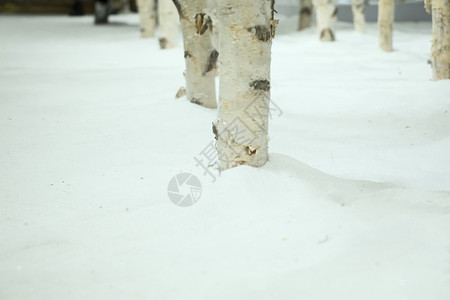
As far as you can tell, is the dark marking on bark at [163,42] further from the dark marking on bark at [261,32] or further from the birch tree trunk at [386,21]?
the dark marking on bark at [261,32]


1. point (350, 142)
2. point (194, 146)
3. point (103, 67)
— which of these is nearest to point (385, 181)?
point (350, 142)

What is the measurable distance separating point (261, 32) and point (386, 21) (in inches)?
237

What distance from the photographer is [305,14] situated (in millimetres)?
11844

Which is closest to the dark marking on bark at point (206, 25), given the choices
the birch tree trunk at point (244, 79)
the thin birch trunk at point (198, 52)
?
the thin birch trunk at point (198, 52)

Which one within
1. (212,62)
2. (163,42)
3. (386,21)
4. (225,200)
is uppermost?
(386,21)

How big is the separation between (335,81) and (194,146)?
2900 mm

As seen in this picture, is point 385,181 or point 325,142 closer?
point 385,181

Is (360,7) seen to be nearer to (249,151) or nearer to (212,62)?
(212,62)

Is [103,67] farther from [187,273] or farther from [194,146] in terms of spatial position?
[187,273]

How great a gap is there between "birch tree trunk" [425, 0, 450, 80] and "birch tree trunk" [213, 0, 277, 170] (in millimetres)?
2922

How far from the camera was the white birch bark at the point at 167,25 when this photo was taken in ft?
Result: 27.0

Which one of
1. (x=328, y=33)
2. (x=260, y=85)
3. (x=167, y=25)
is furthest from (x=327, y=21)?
(x=260, y=85)

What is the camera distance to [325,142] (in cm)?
348

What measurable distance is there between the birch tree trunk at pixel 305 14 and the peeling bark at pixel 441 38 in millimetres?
7433
